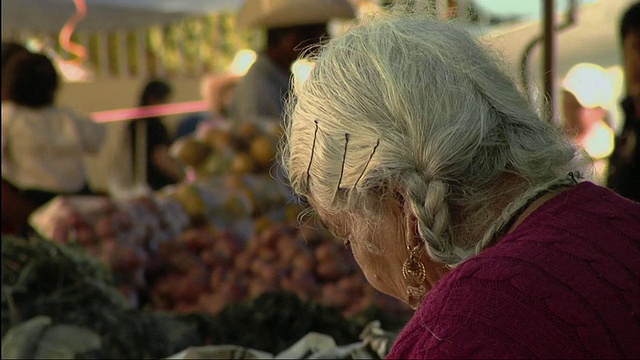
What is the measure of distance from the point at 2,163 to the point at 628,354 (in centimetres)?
312

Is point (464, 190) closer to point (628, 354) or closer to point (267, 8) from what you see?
point (628, 354)

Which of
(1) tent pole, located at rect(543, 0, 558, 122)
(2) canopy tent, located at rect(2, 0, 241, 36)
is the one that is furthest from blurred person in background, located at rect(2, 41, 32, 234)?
(1) tent pole, located at rect(543, 0, 558, 122)

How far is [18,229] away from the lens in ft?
12.0

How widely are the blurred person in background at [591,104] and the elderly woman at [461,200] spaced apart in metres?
3.62

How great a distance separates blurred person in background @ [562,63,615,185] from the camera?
5961 mm

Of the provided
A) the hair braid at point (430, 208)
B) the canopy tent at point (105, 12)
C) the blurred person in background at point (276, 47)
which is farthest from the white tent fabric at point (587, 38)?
the hair braid at point (430, 208)

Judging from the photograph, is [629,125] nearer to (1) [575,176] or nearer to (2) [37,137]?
(1) [575,176]

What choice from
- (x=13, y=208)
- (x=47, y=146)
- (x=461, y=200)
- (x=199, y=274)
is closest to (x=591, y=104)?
(x=47, y=146)

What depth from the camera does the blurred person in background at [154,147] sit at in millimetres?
7621

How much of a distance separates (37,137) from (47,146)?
0.43 ft

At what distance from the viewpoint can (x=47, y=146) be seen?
4398 mm

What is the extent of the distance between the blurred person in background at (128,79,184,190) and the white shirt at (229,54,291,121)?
2933mm

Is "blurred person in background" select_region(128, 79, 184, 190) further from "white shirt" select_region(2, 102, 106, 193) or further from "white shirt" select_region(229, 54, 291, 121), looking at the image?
"white shirt" select_region(229, 54, 291, 121)

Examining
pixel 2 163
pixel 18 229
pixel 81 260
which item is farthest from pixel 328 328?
pixel 2 163
